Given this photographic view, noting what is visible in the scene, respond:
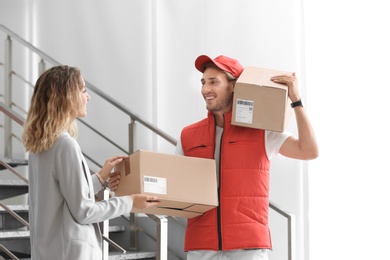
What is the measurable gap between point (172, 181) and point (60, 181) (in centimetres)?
48

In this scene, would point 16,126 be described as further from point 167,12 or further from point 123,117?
point 167,12

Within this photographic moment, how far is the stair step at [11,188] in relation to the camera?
4035 millimetres

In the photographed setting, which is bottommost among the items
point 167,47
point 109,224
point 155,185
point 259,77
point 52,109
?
point 109,224

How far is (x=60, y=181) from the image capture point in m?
2.11

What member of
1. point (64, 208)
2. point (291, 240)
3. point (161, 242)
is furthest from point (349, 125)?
point (64, 208)

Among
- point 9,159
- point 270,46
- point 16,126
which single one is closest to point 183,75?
point 270,46

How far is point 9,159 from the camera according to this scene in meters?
4.36

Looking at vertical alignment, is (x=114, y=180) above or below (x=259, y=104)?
below

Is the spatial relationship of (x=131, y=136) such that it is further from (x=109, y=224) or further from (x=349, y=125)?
(x=349, y=125)

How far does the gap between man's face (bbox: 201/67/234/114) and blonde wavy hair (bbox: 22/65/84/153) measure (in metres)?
0.59

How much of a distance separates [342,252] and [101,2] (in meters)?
2.33

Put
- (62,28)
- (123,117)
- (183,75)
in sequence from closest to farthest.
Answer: (183,75), (123,117), (62,28)

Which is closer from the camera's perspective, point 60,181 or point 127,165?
point 60,181

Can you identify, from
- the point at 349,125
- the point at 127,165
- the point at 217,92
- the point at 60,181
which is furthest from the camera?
the point at 349,125
